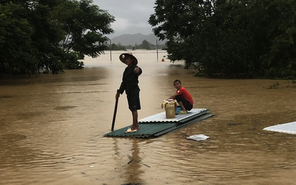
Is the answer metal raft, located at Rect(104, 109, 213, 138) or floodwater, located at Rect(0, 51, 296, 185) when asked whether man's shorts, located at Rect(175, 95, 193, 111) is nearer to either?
metal raft, located at Rect(104, 109, 213, 138)

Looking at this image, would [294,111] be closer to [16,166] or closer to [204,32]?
[16,166]

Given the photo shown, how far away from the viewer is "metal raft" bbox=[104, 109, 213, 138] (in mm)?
8262

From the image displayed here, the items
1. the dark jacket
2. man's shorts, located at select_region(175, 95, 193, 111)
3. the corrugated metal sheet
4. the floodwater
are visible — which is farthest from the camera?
man's shorts, located at select_region(175, 95, 193, 111)

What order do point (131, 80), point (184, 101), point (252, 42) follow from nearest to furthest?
point (131, 80), point (184, 101), point (252, 42)

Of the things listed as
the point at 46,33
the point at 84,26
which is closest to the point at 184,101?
the point at 46,33

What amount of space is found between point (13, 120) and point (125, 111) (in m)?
3.10

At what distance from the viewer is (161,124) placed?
916 centimetres

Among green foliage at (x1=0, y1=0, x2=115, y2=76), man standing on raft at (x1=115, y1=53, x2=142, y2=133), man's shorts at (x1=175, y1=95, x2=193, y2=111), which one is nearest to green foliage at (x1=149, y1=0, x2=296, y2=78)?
green foliage at (x1=0, y1=0, x2=115, y2=76)

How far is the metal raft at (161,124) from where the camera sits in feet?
27.1

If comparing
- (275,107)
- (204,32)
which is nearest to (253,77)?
(204,32)

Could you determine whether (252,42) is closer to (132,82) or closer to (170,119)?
(170,119)

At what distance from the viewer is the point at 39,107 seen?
45.6 ft

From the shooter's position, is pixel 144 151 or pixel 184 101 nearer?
pixel 144 151

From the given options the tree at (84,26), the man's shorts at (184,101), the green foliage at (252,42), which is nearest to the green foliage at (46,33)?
the tree at (84,26)
